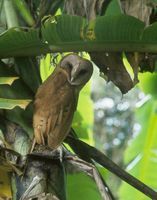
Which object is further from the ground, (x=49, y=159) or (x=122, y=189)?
(x=49, y=159)

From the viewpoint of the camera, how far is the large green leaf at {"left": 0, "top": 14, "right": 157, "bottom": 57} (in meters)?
0.93

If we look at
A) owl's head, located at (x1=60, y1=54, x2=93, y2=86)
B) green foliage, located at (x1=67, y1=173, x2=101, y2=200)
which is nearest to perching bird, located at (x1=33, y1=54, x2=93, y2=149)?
owl's head, located at (x1=60, y1=54, x2=93, y2=86)

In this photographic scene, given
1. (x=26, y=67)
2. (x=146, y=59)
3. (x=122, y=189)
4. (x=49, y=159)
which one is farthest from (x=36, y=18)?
(x=122, y=189)

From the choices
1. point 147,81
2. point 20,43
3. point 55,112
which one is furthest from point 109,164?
point 147,81

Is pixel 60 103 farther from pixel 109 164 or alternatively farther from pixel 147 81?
pixel 147 81

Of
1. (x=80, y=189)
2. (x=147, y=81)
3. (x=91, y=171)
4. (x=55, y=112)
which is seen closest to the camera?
(x=91, y=171)

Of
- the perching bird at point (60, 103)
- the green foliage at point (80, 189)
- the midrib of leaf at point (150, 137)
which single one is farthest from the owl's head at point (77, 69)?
the midrib of leaf at point (150, 137)

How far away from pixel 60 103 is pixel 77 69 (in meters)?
0.07

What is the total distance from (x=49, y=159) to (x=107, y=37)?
0.84 ft

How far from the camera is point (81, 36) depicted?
96 centimetres

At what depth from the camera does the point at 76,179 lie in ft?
3.93

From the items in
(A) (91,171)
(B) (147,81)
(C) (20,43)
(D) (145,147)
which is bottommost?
(D) (145,147)

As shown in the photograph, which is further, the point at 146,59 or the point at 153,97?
the point at 153,97

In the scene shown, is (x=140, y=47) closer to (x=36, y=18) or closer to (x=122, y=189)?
(x=36, y=18)
